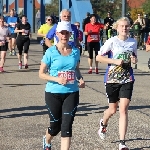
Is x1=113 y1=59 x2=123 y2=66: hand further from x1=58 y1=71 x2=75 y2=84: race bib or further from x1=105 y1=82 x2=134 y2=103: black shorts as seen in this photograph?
x1=58 y1=71 x2=75 y2=84: race bib

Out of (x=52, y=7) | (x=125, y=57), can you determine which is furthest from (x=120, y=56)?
(x=52, y=7)

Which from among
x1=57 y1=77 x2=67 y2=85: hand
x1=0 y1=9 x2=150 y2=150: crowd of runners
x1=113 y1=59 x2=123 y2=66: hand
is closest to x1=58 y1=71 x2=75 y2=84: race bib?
x1=0 y1=9 x2=150 y2=150: crowd of runners

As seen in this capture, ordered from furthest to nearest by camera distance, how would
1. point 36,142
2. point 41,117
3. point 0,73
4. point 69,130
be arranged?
1. point 0,73
2. point 41,117
3. point 36,142
4. point 69,130

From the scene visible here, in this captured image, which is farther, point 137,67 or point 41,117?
point 137,67

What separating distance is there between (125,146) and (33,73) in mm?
10589

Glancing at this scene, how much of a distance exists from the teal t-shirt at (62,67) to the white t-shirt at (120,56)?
1.20 meters

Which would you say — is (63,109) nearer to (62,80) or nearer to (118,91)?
(62,80)

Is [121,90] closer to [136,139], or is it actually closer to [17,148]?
[136,139]

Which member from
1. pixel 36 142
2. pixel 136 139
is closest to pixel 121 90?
pixel 136 139

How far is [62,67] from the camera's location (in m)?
6.71

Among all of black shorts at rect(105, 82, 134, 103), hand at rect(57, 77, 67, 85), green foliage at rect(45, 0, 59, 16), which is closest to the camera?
hand at rect(57, 77, 67, 85)

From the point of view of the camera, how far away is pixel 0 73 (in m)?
17.8

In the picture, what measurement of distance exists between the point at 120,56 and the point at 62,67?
1382mm

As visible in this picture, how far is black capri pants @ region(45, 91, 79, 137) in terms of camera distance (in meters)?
6.71
